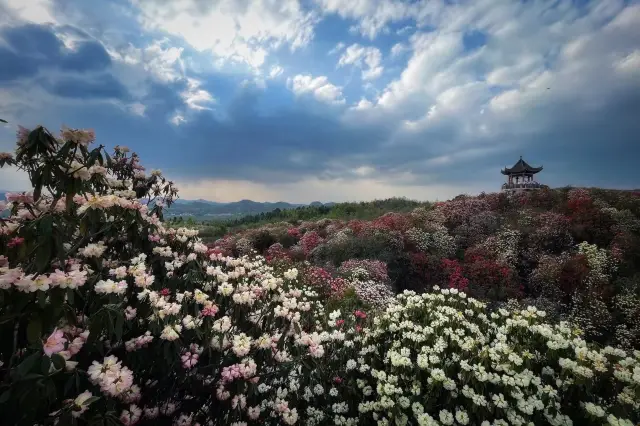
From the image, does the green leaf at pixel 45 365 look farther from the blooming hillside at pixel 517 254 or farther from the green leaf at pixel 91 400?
the blooming hillside at pixel 517 254

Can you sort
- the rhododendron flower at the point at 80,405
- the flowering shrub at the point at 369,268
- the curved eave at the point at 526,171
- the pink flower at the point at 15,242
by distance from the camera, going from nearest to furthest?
the rhododendron flower at the point at 80,405
the pink flower at the point at 15,242
the flowering shrub at the point at 369,268
the curved eave at the point at 526,171

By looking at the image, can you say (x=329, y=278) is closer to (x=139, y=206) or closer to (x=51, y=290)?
(x=139, y=206)

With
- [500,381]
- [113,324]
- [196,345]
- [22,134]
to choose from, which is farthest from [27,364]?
[500,381]

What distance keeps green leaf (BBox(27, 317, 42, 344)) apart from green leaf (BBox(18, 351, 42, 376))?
0.12 m

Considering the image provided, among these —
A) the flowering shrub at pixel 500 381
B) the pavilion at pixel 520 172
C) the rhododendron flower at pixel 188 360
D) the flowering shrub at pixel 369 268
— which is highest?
the pavilion at pixel 520 172

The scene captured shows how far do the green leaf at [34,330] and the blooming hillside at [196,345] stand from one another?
12 mm

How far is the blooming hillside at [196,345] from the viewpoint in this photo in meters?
1.88

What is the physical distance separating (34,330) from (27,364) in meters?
0.23

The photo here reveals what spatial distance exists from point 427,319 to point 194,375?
2.89 metres

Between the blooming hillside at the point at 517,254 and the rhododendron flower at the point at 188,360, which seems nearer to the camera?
the rhododendron flower at the point at 188,360

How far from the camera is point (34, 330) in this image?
1667 mm

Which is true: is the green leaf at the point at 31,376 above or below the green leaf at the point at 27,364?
below

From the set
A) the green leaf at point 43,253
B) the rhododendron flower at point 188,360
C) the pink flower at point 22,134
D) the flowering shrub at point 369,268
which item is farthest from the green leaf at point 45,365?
the flowering shrub at point 369,268

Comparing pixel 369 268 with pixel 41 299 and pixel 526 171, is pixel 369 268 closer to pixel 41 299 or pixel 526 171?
pixel 41 299
